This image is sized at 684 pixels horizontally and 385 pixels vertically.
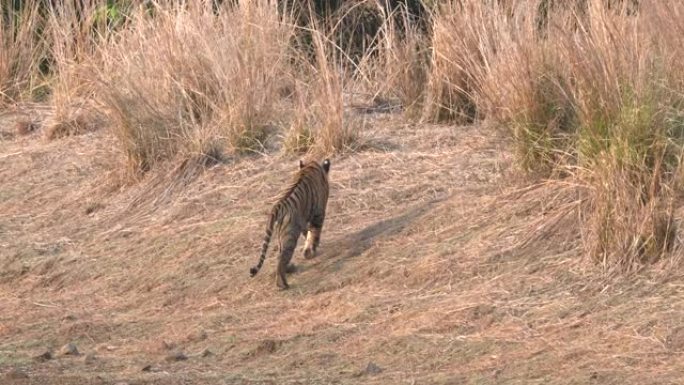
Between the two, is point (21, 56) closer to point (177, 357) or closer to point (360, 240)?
point (360, 240)

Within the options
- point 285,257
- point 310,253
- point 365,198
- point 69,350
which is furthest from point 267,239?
point 69,350

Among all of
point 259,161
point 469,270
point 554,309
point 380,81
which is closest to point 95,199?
point 259,161

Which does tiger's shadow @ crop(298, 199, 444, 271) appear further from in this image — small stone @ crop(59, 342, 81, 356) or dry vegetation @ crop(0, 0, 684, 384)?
small stone @ crop(59, 342, 81, 356)

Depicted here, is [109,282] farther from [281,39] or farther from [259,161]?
[281,39]

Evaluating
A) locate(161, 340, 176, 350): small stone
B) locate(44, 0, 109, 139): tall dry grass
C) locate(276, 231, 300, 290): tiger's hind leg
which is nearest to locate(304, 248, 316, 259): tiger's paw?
locate(276, 231, 300, 290): tiger's hind leg

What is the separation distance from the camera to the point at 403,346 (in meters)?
8.55

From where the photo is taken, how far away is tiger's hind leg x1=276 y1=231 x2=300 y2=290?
32.8 feet

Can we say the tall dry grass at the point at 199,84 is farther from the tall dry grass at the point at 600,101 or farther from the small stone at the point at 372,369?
the small stone at the point at 372,369

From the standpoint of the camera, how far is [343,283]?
989 cm

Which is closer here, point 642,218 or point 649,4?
point 642,218

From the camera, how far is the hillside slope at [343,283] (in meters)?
8.25

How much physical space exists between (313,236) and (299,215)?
30 cm

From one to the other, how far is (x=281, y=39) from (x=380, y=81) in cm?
96

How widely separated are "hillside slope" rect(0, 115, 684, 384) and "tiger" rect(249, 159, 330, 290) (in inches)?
5.0
